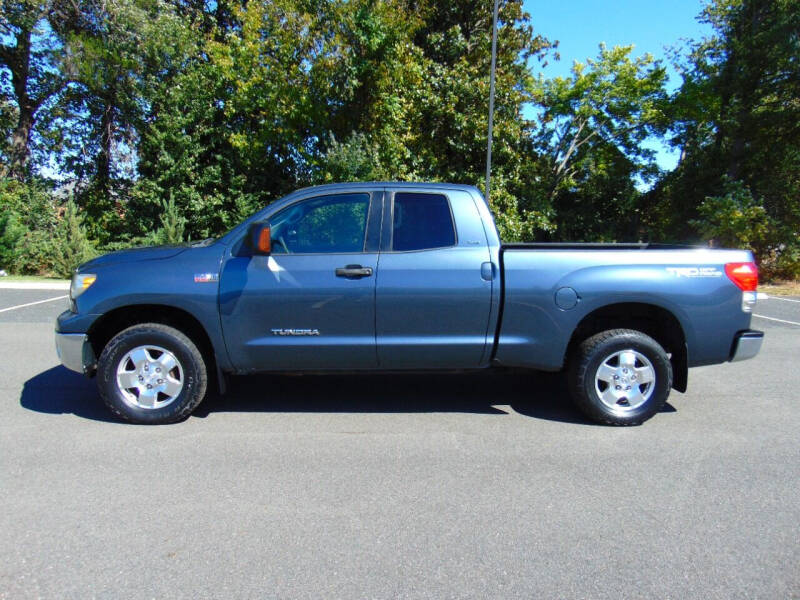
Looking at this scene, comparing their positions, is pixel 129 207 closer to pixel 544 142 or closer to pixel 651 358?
pixel 544 142

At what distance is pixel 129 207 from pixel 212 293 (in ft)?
52.7

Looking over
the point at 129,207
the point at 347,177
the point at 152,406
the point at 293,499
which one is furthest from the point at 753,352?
the point at 129,207

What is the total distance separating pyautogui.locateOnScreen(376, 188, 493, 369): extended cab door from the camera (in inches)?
170

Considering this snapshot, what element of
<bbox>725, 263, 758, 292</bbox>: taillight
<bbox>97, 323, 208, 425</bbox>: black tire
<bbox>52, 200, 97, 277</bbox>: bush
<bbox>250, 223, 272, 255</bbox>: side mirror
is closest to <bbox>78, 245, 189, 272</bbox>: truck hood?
<bbox>97, 323, 208, 425</bbox>: black tire

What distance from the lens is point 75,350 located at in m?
4.35

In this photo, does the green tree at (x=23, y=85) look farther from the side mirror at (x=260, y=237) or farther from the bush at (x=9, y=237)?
the side mirror at (x=260, y=237)

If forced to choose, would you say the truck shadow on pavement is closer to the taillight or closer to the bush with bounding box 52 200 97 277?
the taillight

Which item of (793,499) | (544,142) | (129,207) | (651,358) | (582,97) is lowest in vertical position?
(793,499)

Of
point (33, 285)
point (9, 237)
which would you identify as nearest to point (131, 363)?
point (33, 285)

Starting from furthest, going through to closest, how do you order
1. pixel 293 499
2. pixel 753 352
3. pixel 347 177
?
pixel 347 177, pixel 753 352, pixel 293 499

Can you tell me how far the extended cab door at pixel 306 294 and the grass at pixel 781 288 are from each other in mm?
14389

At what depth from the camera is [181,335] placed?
4387mm

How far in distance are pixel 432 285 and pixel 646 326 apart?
→ 1.96 meters

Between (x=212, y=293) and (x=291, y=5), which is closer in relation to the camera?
(x=212, y=293)
